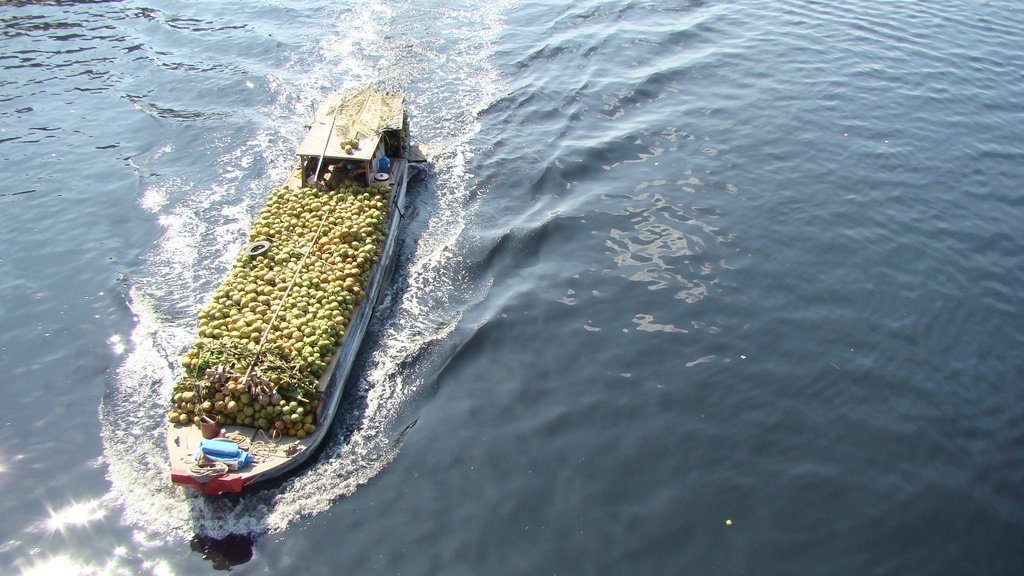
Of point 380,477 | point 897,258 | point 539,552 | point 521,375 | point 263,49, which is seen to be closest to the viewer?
point 539,552

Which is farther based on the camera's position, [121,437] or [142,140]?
[142,140]

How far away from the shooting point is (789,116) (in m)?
31.6

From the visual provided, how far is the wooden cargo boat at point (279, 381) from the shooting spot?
1623 centimetres

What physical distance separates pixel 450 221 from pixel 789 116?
→ 55.0ft

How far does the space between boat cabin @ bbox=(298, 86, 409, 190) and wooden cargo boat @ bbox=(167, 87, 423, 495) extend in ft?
0.17

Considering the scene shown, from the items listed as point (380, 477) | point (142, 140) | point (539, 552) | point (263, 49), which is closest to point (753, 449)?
point (539, 552)

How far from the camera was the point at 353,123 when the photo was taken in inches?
1019

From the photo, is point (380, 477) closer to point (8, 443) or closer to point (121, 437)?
point (121, 437)

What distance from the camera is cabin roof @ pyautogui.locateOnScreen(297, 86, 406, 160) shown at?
24.3 metres

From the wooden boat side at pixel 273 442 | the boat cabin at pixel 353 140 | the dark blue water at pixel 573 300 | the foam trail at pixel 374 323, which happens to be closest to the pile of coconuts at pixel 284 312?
the wooden boat side at pixel 273 442

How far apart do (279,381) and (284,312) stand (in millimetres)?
2441

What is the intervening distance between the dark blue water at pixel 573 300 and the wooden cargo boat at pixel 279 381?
946 mm

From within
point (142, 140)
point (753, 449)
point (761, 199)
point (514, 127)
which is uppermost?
point (142, 140)

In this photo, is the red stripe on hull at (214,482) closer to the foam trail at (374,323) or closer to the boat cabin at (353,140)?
the foam trail at (374,323)
